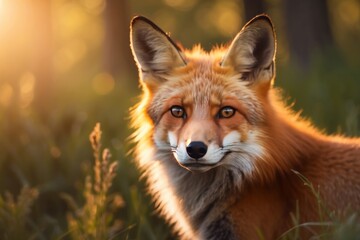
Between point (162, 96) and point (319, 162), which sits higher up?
point (162, 96)

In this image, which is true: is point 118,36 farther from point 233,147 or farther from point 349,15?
point 349,15

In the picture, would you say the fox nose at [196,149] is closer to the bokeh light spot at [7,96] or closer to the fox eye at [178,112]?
the fox eye at [178,112]

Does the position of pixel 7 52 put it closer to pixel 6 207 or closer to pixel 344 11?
pixel 6 207

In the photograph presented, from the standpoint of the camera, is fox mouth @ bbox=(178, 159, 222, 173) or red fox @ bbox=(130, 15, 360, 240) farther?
red fox @ bbox=(130, 15, 360, 240)

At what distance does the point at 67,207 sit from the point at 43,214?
41cm

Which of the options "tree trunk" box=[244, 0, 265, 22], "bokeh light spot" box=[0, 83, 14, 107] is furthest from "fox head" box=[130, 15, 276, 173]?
"tree trunk" box=[244, 0, 265, 22]

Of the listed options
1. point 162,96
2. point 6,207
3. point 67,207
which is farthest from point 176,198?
point 67,207

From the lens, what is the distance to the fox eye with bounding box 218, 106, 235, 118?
13.1ft

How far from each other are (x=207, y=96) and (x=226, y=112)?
18cm

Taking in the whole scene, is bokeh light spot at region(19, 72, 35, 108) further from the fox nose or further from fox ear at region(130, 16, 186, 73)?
the fox nose

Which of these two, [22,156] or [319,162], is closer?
[319,162]

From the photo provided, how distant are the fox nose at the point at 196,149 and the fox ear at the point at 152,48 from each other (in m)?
0.95

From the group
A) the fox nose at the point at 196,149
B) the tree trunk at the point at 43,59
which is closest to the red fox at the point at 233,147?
the fox nose at the point at 196,149

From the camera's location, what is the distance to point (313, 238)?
354 centimetres
